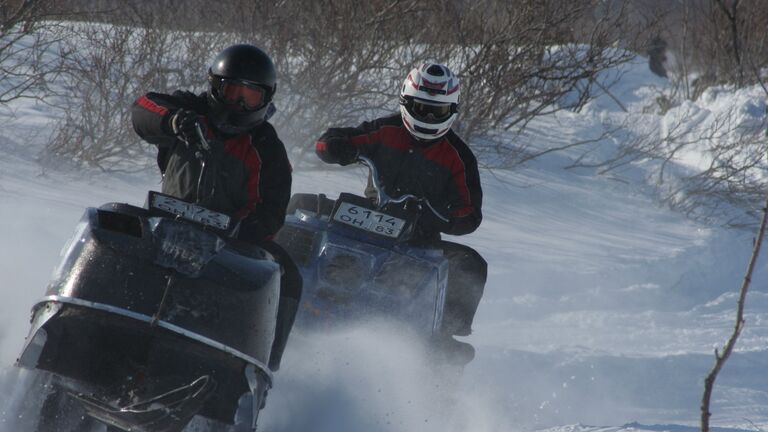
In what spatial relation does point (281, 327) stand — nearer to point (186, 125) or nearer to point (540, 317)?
point (186, 125)

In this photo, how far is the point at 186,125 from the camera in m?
5.01

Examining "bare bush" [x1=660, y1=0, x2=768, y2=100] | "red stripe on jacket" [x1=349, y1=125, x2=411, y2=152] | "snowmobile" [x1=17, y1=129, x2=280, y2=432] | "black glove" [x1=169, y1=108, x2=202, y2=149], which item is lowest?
"snowmobile" [x1=17, y1=129, x2=280, y2=432]

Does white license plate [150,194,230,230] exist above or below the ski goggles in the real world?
below

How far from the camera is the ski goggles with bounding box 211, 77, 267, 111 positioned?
5.34 meters

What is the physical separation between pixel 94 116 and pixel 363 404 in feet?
25.9

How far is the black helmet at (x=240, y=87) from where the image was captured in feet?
17.4

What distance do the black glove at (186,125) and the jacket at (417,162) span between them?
66.8 inches

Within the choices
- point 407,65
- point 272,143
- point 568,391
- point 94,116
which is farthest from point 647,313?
point 94,116

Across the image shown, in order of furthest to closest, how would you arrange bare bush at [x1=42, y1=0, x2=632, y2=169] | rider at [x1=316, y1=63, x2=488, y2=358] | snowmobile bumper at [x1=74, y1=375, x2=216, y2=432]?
bare bush at [x1=42, y1=0, x2=632, y2=169]
rider at [x1=316, y1=63, x2=488, y2=358]
snowmobile bumper at [x1=74, y1=375, x2=216, y2=432]

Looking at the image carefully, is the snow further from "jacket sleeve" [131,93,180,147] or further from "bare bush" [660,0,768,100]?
"bare bush" [660,0,768,100]

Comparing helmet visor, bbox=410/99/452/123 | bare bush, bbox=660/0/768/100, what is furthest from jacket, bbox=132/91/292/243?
bare bush, bbox=660/0/768/100

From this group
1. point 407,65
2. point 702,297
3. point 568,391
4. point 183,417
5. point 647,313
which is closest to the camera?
point 183,417

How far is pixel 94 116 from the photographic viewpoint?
40.9 feet

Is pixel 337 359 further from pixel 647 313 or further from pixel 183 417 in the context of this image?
pixel 647 313
